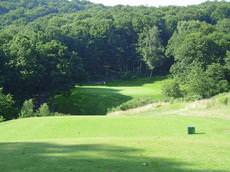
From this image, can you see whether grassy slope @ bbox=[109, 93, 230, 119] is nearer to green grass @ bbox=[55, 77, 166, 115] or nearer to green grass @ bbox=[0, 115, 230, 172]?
green grass @ bbox=[55, 77, 166, 115]

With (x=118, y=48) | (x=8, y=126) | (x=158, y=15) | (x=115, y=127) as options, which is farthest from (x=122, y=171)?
(x=158, y=15)

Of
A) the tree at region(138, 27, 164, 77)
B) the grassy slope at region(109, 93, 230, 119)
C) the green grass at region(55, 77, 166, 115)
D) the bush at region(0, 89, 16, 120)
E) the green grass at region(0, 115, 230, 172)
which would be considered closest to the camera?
the green grass at region(0, 115, 230, 172)

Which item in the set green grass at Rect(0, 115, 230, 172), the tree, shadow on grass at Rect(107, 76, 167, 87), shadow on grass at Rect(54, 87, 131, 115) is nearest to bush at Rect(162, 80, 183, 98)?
shadow on grass at Rect(54, 87, 131, 115)

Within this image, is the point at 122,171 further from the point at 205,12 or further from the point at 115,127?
the point at 205,12

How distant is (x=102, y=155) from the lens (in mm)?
17906

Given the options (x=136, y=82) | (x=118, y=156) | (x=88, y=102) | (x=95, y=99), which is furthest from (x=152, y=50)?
(x=118, y=156)

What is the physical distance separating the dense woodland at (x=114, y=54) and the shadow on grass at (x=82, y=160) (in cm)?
3507

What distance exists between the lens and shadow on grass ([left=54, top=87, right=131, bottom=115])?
70.6 meters

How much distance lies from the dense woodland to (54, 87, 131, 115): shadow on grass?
2.82 metres

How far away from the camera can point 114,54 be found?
402 ft

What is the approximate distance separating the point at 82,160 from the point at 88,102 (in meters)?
57.8

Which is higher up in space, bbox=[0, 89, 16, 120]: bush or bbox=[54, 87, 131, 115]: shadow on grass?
bbox=[0, 89, 16, 120]: bush

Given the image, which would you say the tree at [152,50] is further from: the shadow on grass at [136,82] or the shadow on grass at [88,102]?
the shadow on grass at [88,102]

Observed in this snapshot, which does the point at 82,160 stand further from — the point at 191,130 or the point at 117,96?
the point at 117,96
